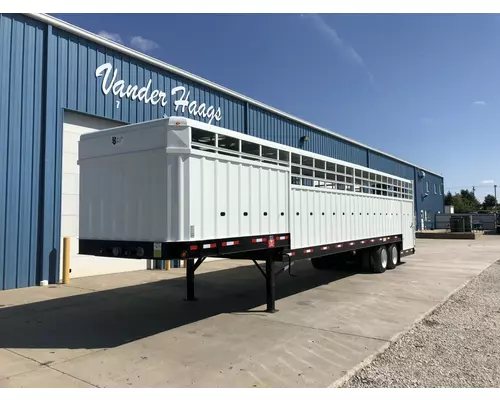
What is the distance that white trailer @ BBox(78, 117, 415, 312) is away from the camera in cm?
565

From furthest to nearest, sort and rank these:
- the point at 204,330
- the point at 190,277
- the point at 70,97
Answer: the point at 70,97
the point at 190,277
the point at 204,330

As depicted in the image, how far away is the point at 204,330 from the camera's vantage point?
645 cm

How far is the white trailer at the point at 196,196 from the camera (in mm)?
5648

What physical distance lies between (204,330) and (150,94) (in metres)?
9.47

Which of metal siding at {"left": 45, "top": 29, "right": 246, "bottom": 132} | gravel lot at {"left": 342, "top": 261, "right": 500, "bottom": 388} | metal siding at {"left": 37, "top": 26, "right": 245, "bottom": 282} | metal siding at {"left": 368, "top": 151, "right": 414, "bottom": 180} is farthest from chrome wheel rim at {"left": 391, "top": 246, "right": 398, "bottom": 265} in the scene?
metal siding at {"left": 368, "top": 151, "right": 414, "bottom": 180}

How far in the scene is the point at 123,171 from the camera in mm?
6195

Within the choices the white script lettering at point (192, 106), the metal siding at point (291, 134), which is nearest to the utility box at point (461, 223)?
the metal siding at point (291, 134)

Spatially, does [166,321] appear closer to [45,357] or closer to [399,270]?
[45,357]

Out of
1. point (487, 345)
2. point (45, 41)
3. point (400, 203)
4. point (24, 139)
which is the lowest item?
point (487, 345)

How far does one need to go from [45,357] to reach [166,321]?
2.18 m

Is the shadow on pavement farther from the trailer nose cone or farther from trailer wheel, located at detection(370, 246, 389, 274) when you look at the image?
trailer wheel, located at detection(370, 246, 389, 274)

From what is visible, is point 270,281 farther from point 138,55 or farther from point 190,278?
point 138,55

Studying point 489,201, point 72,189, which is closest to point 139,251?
point 72,189

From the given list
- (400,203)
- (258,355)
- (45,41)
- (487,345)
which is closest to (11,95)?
(45,41)
